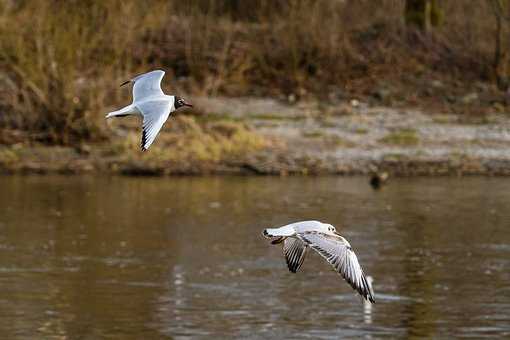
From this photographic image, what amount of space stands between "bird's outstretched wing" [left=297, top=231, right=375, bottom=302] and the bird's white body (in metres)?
1.42

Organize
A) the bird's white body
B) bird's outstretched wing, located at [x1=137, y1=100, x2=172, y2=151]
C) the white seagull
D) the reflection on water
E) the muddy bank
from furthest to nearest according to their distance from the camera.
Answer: the muddy bank
the reflection on water
the white seagull
the bird's white body
bird's outstretched wing, located at [x1=137, y1=100, x2=172, y2=151]

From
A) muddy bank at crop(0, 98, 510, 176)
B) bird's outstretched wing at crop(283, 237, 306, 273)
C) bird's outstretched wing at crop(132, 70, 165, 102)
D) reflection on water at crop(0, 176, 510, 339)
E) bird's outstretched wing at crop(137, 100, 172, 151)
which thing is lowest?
reflection on water at crop(0, 176, 510, 339)

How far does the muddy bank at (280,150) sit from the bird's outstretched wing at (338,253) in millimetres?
13921

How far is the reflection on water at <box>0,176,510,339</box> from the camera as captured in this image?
17469mm

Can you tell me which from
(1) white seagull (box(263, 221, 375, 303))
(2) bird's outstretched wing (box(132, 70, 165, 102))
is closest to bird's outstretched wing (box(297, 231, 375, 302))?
(1) white seagull (box(263, 221, 375, 303))

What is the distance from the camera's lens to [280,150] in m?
28.1

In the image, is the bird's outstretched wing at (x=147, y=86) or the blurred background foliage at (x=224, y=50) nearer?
the bird's outstretched wing at (x=147, y=86)

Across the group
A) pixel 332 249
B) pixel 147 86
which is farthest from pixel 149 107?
pixel 332 249

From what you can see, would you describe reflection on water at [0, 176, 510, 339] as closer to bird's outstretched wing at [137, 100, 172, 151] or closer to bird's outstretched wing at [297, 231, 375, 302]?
bird's outstretched wing at [297, 231, 375, 302]

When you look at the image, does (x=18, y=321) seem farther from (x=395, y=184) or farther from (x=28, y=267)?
(x=395, y=184)

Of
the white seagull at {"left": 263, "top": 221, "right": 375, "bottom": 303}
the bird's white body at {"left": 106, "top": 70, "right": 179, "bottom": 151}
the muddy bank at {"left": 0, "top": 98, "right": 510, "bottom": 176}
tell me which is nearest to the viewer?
the bird's white body at {"left": 106, "top": 70, "right": 179, "bottom": 151}

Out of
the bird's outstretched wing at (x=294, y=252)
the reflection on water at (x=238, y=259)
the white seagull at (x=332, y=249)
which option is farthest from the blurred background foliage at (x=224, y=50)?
the white seagull at (x=332, y=249)

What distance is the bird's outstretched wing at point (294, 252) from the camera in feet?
45.5

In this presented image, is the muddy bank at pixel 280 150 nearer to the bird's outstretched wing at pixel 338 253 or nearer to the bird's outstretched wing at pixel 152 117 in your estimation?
the bird's outstretched wing at pixel 152 117
